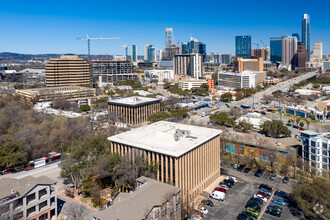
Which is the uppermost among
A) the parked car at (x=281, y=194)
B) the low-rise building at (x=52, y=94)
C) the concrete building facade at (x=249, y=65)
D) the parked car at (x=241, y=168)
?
the concrete building facade at (x=249, y=65)

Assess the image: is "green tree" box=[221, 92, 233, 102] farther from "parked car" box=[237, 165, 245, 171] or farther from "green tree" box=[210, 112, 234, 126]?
"parked car" box=[237, 165, 245, 171]

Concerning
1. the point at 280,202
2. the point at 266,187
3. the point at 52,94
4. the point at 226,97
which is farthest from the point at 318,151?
the point at 52,94

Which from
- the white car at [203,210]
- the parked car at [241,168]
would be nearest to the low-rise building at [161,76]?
the parked car at [241,168]

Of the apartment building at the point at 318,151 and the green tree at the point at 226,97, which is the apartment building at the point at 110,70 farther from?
the apartment building at the point at 318,151

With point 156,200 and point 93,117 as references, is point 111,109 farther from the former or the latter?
point 156,200

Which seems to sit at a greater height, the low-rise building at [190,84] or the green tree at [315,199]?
the low-rise building at [190,84]

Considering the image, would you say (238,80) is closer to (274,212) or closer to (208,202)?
(208,202)

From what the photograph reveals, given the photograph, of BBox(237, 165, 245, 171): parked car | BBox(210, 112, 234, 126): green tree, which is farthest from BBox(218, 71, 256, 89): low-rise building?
BBox(237, 165, 245, 171): parked car
